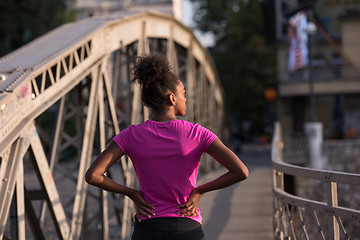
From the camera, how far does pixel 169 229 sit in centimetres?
317

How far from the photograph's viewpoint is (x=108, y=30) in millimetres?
8664

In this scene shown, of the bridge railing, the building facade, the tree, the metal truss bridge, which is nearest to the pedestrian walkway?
the metal truss bridge

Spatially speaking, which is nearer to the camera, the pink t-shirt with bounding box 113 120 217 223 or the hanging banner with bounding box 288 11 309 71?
the pink t-shirt with bounding box 113 120 217 223

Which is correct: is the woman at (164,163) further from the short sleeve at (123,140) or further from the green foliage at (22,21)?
the green foliage at (22,21)

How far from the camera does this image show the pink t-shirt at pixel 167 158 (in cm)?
318

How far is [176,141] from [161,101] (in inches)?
10.1

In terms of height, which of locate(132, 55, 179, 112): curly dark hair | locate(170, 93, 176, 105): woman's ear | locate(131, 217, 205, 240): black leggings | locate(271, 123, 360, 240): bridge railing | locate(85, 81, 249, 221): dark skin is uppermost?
locate(132, 55, 179, 112): curly dark hair

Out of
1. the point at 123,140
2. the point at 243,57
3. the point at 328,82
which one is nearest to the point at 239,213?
the point at 123,140

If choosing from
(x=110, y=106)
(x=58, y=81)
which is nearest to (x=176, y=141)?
(x=58, y=81)

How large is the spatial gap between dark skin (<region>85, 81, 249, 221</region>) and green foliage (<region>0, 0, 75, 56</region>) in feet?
92.6

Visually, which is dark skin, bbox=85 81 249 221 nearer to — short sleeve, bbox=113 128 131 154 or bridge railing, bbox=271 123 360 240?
short sleeve, bbox=113 128 131 154

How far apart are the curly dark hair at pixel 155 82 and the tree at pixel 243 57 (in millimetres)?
46981

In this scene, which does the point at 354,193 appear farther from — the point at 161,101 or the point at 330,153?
the point at 161,101

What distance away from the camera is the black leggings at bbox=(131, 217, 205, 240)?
316cm
